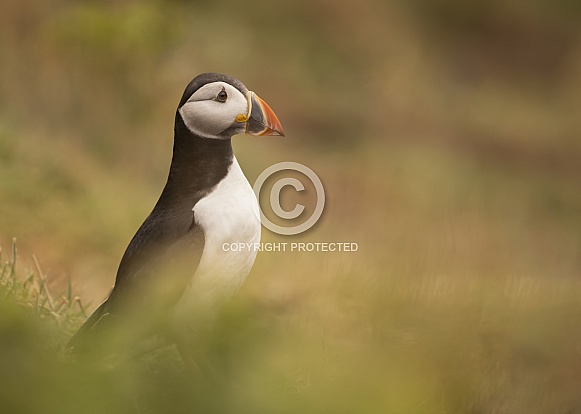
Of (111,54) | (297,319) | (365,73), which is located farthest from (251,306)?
(365,73)

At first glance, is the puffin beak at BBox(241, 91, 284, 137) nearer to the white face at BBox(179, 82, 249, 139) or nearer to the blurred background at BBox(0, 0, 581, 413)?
the white face at BBox(179, 82, 249, 139)

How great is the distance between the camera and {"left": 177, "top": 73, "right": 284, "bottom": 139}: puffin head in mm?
1383

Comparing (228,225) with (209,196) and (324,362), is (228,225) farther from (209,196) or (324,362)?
(324,362)

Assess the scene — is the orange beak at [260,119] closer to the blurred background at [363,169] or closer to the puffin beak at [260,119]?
the puffin beak at [260,119]

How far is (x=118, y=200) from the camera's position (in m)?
3.70

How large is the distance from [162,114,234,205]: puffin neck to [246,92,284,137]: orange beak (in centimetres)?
13

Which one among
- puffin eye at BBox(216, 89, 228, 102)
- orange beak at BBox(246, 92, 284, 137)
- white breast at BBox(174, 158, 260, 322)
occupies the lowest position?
white breast at BBox(174, 158, 260, 322)

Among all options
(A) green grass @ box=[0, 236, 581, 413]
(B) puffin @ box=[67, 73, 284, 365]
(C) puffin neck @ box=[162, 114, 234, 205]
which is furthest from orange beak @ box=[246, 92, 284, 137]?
(A) green grass @ box=[0, 236, 581, 413]

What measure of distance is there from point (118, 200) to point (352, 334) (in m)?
3.34

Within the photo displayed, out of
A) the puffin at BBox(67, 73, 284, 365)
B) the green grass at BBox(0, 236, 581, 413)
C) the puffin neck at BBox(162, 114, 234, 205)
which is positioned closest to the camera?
the green grass at BBox(0, 236, 581, 413)

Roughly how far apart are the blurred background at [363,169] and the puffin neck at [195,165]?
166mm

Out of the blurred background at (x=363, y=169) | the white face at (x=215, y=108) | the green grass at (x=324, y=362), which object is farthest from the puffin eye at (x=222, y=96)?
the green grass at (x=324, y=362)

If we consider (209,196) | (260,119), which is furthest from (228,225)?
(260,119)

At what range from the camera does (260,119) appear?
138cm
